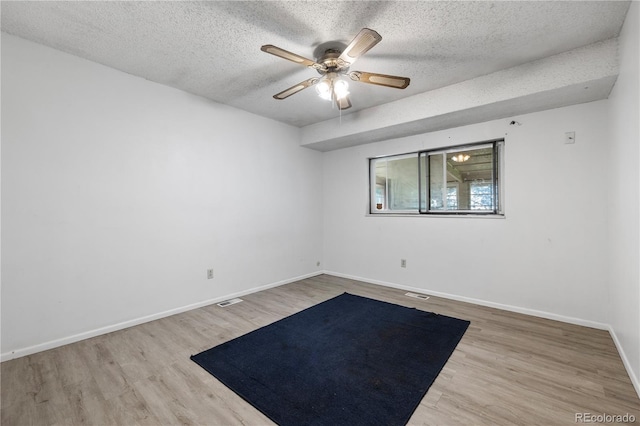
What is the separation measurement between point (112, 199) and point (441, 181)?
406 cm

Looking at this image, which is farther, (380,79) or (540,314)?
(540,314)

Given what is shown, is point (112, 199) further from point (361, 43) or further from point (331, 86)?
point (361, 43)

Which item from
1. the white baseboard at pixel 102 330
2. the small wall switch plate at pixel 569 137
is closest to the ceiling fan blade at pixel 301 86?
the white baseboard at pixel 102 330

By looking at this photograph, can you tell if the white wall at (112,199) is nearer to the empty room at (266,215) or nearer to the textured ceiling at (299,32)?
the empty room at (266,215)

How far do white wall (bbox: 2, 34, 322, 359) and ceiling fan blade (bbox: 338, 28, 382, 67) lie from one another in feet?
7.24

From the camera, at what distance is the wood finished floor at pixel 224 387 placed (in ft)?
5.25

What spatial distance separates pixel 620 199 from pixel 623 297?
775mm

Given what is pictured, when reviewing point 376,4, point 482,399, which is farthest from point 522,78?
point 482,399

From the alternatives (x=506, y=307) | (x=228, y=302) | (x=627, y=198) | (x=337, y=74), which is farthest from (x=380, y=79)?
(x=228, y=302)

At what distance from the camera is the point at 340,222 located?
4938mm

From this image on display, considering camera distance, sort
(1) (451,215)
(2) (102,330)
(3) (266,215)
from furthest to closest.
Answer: (3) (266,215) → (1) (451,215) → (2) (102,330)

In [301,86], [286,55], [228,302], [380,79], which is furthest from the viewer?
[228,302]

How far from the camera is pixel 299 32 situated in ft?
7.02

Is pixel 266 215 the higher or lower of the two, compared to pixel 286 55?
lower
